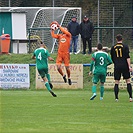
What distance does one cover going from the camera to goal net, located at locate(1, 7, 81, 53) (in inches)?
1417

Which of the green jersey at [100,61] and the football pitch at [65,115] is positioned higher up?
the green jersey at [100,61]

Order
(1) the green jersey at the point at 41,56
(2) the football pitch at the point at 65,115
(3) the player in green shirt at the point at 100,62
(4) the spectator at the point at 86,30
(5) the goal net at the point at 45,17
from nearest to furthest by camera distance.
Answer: (2) the football pitch at the point at 65,115, (3) the player in green shirt at the point at 100,62, (1) the green jersey at the point at 41,56, (4) the spectator at the point at 86,30, (5) the goal net at the point at 45,17

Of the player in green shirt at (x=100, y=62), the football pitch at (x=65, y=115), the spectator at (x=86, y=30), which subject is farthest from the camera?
the spectator at (x=86, y=30)

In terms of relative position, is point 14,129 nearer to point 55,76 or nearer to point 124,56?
point 124,56

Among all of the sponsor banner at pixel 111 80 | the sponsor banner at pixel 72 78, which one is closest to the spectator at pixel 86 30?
the sponsor banner at pixel 72 78

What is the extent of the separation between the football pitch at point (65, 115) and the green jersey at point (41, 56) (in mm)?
1395

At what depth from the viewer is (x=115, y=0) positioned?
123ft

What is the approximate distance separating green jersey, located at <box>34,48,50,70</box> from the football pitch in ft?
4.58

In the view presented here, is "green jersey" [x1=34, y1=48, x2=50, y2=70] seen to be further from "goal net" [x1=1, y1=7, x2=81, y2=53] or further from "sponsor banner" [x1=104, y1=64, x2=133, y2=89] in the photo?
"goal net" [x1=1, y1=7, x2=81, y2=53]

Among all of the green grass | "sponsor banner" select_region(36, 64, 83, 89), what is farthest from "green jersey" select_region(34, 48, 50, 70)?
"sponsor banner" select_region(36, 64, 83, 89)

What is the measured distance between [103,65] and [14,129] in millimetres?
8002

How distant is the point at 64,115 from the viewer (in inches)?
638

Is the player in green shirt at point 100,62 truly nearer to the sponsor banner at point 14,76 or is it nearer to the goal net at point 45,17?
the sponsor banner at point 14,76

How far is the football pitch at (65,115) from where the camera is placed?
13359 millimetres
